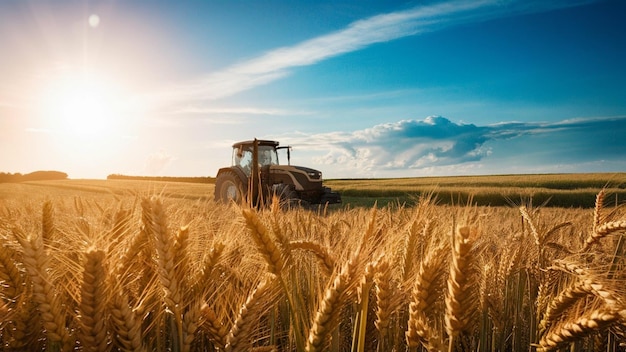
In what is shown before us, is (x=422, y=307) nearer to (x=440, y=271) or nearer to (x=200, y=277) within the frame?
(x=440, y=271)

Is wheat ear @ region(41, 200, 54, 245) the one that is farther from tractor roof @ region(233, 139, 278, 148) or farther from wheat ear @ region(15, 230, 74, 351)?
tractor roof @ region(233, 139, 278, 148)

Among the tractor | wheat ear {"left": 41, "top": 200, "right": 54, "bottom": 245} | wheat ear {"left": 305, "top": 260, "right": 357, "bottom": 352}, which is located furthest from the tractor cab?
wheat ear {"left": 305, "top": 260, "right": 357, "bottom": 352}

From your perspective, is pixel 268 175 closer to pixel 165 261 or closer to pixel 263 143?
pixel 263 143

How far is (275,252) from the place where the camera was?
1494 mm

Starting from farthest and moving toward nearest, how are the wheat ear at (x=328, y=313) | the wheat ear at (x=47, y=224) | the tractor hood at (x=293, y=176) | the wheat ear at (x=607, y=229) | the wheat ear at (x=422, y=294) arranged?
the tractor hood at (x=293, y=176) < the wheat ear at (x=47, y=224) < the wheat ear at (x=607, y=229) < the wheat ear at (x=422, y=294) < the wheat ear at (x=328, y=313)

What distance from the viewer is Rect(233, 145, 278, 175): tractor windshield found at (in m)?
14.6

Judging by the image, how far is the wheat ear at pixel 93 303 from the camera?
3.77 feet

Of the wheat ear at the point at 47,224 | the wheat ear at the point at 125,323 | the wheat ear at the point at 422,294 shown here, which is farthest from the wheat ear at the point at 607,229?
the wheat ear at the point at 47,224

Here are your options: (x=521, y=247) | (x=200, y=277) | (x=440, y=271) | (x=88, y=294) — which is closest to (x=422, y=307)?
(x=440, y=271)

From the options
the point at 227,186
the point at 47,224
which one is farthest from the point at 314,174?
the point at 47,224

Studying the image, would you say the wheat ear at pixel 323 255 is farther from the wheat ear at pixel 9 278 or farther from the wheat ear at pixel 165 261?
the wheat ear at pixel 9 278

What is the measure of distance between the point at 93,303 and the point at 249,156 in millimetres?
13575

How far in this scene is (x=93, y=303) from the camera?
3.84 ft

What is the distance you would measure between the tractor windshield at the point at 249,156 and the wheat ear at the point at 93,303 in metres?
13.4
